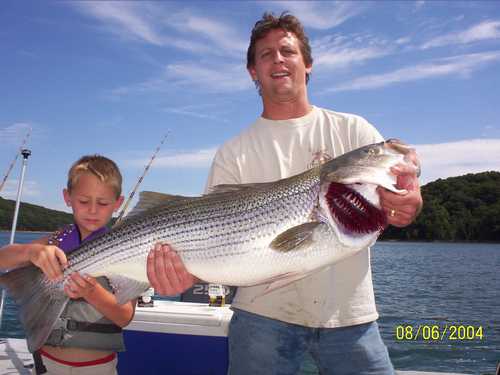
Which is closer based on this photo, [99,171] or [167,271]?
[167,271]

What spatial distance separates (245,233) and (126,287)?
4.00 ft

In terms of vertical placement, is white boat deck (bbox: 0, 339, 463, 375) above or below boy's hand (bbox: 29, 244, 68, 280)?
below

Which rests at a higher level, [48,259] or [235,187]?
[235,187]

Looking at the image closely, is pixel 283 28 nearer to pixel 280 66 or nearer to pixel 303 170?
pixel 280 66

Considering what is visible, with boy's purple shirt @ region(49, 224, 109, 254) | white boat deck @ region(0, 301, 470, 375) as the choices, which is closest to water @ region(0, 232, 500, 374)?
white boat deck @ region(0, 301, 470, 375)

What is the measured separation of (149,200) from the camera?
4.23m

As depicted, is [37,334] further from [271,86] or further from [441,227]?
[441,227]

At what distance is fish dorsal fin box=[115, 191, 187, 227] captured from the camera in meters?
4.17

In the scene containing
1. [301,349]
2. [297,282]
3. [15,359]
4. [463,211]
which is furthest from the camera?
[463,211]

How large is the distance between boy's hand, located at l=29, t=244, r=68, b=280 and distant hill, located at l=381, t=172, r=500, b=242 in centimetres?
8002

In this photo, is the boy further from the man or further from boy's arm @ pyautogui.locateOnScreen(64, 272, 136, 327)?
the man

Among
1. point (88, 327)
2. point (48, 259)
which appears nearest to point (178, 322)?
point (88, 327)

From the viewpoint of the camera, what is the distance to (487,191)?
88000 millimetres
